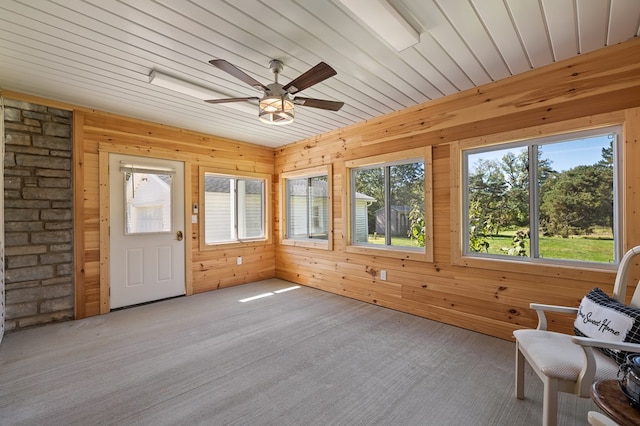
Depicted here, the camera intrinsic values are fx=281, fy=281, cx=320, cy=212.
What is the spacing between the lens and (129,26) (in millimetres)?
2043

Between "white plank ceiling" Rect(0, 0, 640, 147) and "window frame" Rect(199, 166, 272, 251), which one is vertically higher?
"white plank ceiling" Rect(0, 0, 640, 147)

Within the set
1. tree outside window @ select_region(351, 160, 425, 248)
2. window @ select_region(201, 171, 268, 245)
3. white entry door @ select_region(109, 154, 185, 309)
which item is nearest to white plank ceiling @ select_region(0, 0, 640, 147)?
tree outside window @ select_region(351, 160, 425, 248)

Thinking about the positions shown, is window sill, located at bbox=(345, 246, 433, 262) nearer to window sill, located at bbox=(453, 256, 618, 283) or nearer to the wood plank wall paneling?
the wood plank wall paneling

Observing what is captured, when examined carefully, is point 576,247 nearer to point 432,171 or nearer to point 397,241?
point 432,171

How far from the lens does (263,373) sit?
2340 millimetres

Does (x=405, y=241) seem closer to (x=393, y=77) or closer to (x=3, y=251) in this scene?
(x=393, y=77)

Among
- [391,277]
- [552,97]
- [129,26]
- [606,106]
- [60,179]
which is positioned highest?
[129,26]

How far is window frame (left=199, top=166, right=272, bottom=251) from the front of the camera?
4.72m

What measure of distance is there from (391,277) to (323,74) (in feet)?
9.11

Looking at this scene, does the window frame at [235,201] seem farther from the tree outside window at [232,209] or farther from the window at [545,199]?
the window at [545,199]

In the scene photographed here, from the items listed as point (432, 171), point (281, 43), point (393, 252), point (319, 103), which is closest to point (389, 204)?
point (393, 252)

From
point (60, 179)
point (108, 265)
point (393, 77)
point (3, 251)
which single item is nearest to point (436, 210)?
point (393, 77)

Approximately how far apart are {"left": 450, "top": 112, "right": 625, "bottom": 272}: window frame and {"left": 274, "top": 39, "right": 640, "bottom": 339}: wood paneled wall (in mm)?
22

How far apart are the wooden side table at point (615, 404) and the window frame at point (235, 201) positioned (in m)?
4.74
